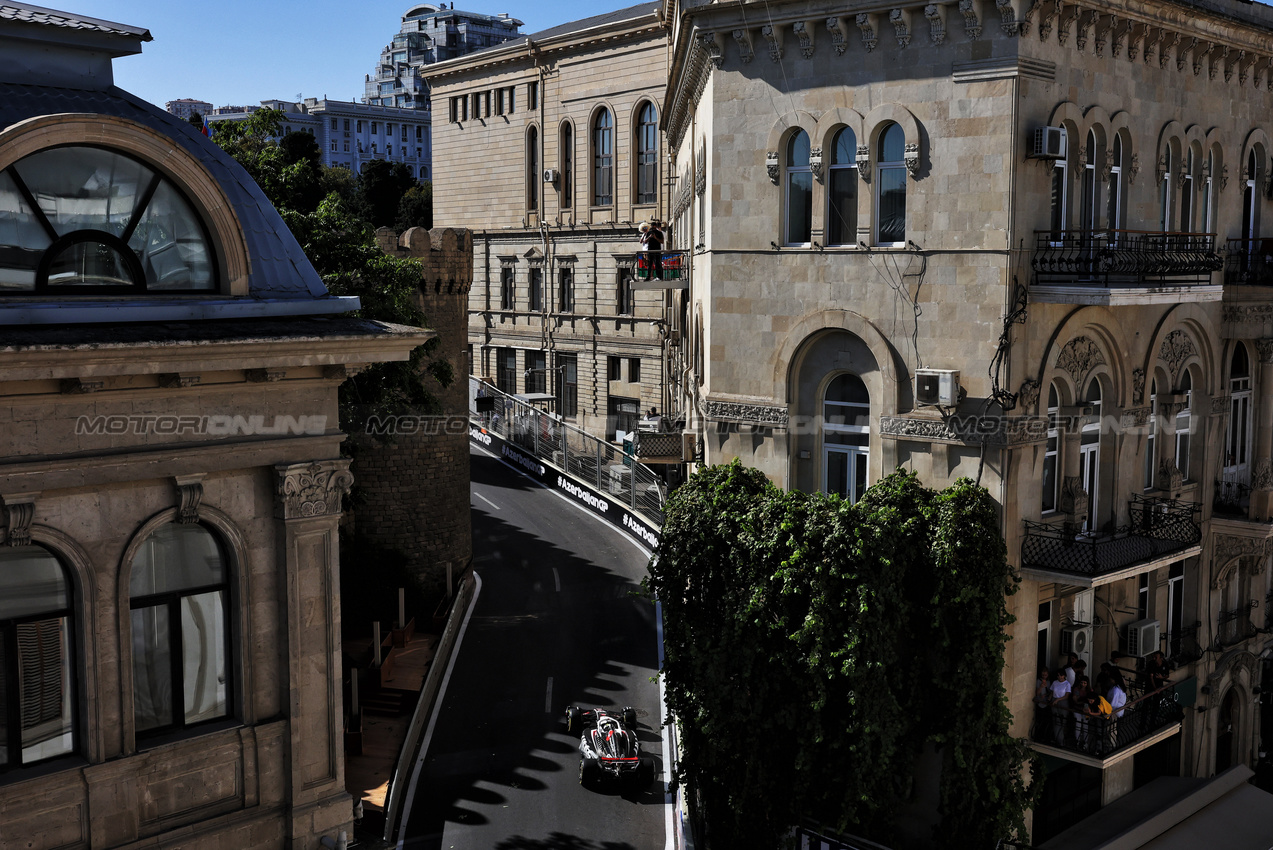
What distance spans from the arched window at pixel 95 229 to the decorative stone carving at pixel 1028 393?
14.1m

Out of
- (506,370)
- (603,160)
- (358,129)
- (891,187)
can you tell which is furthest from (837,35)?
(358,129)

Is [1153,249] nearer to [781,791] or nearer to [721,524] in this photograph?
[721,524]

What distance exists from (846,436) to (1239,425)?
12934 mm

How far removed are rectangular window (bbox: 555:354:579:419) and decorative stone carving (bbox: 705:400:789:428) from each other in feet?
123

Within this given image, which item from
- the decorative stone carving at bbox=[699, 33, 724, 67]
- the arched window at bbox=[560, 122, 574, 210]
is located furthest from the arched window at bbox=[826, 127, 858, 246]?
the arched window at bbox=[560, 122, 574, 210]

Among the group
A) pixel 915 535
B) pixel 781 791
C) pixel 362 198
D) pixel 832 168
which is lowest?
pixel 781 791

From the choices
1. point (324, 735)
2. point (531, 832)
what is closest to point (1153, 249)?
point (531, 832)

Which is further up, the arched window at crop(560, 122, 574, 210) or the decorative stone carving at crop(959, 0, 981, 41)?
the arched window at crop(560, 122, 574, 210)

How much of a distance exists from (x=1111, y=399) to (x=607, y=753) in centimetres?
1277

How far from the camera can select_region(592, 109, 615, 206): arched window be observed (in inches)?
2295

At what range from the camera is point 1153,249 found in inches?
901

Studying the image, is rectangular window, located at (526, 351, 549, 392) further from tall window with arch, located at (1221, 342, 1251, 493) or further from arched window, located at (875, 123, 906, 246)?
arched window, located at (875, 123, 906, 246)

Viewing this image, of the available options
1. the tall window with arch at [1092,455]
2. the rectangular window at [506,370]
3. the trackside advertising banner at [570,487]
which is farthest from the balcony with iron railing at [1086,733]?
the rectangular window at [506,370]

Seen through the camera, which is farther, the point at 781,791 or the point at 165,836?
the point at 781,791
